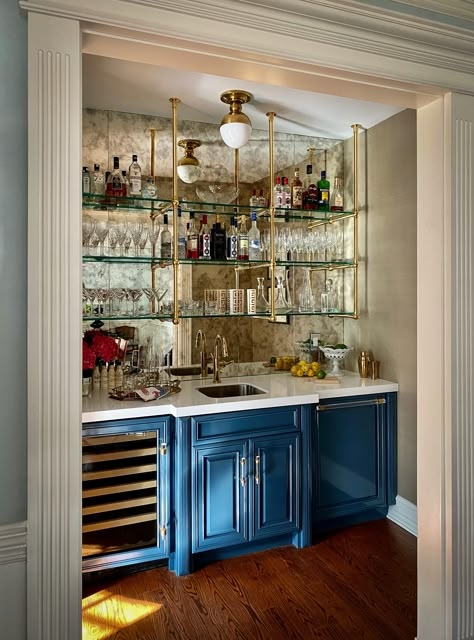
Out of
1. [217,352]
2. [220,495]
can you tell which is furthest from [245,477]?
[217,352]

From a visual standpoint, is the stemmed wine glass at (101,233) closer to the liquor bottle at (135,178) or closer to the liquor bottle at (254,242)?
the liquor bottle at (135,178)

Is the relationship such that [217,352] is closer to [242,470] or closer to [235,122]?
[242,470]

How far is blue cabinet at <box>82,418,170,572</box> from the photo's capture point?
8.64 feet

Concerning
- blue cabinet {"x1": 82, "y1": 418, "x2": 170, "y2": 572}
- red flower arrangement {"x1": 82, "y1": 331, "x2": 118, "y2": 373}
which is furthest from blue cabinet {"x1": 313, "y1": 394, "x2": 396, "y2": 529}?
red flower arrangement {"x1": 82, "y1": 331, "x2": 118, "y2": 373}

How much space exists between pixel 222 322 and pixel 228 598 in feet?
5.69

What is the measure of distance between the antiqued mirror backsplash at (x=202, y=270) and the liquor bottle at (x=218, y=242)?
5.0 inches

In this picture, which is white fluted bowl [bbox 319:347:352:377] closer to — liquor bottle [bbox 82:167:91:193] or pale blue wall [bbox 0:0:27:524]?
liquor bottle [bbox 82:167:91:193]

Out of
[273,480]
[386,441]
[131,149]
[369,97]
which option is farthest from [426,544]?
[131,149]

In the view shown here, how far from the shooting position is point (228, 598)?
256cm

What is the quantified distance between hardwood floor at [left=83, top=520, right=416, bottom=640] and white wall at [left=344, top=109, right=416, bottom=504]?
2.19ft

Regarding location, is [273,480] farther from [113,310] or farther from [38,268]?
[38,268]

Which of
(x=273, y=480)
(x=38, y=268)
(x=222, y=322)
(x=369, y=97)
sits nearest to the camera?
(x=38, y=268)

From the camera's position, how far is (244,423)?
2875mm

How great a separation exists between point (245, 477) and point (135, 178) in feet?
6.31
